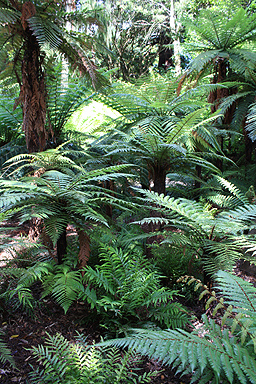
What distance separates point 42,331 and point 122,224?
122 centimetres

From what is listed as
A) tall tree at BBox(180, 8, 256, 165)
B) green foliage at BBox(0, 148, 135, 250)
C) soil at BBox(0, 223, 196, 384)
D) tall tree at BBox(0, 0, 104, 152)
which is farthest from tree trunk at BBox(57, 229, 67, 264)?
tall tree at BBox(180, 8, 256, 165)

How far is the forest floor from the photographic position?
1.26 metres

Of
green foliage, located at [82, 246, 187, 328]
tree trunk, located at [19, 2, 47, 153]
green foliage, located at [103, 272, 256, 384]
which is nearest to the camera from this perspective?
green foliage, located at [103, 272, 256, 384]

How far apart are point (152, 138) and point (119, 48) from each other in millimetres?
11581

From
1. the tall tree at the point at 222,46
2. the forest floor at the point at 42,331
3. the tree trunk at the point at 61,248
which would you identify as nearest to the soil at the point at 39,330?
the forest floor at the point at 42,331

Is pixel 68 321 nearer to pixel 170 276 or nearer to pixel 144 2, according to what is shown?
pixel 170 276

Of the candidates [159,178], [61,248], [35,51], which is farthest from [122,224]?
[35,51]

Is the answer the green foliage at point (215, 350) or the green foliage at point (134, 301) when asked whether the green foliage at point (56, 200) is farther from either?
the green foliage at point (215, 350)

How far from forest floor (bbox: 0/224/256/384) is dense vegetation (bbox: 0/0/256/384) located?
0.03 m

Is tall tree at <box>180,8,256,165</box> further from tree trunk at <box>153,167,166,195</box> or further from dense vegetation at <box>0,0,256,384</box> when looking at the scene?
tree trunk at <box>153,167,166,195</box>

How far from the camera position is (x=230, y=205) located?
8.46 feet

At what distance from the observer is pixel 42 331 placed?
4.96ft

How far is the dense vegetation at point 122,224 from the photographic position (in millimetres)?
1113

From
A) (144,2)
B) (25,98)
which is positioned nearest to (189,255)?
(25,98)
